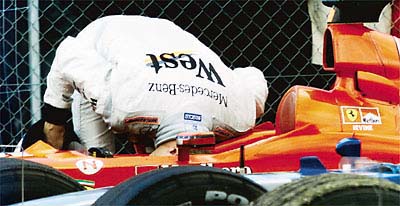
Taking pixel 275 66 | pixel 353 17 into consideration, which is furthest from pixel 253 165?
pixel 275 66

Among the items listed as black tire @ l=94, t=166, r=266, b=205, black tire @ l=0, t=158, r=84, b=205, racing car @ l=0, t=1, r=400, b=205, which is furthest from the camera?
racing car @ l=0, t=1, r=400, b=205

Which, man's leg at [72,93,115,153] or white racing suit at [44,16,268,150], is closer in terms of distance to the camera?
white racing suit at [44,16,268,150]

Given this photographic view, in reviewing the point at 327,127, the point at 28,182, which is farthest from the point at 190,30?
the point at 28,182

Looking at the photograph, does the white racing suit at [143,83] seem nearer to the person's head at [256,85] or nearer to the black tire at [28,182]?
the person's head at [256,85]

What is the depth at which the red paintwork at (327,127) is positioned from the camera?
9.84 feet

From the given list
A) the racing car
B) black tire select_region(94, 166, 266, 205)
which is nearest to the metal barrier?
the racing car

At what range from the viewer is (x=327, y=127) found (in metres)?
3.09

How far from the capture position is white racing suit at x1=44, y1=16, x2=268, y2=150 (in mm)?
3162

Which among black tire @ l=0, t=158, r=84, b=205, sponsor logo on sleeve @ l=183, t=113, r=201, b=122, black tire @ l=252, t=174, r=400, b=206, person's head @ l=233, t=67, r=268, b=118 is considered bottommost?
black tire @ l=0, t=158, r=84, b=205

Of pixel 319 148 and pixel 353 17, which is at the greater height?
pixel 353 17

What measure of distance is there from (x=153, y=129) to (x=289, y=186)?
149 cm

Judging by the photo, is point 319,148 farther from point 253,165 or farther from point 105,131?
point 105,131

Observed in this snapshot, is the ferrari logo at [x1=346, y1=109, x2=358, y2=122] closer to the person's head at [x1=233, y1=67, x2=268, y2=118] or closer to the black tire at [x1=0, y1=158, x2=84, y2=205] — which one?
the person's head at [x1=233, y1=67, x2=268, y2=118]

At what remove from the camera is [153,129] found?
3.19 metres
